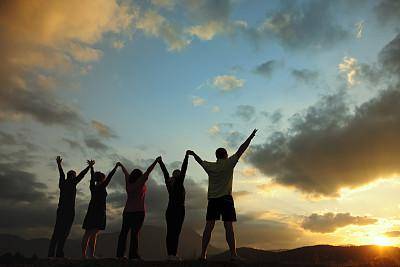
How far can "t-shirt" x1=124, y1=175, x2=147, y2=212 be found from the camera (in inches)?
462

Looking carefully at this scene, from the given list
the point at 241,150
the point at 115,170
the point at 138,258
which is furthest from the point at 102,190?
the point at 241,150

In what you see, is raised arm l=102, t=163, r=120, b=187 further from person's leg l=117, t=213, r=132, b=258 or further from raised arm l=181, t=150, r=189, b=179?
raised arm l=181, t=150, r=189, b=179

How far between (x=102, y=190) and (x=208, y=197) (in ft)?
13.6

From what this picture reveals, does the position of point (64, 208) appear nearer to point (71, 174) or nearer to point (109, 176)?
point (71, 174)

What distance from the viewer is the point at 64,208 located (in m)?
13.4

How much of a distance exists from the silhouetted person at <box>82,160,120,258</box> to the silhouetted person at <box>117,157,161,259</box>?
921 millimetres

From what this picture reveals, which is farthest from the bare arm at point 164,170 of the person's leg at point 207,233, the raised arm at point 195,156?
the person's leg at point 207,233

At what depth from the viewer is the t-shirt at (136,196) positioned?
462 inches

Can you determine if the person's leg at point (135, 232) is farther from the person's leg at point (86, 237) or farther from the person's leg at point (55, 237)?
the person's leg at point (55, 237)

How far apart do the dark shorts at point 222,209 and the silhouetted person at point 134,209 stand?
2.33m

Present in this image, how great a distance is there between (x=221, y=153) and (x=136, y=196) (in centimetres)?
299

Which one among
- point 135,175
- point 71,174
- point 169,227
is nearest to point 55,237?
point 71,174

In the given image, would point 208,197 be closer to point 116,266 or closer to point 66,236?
point 116,266

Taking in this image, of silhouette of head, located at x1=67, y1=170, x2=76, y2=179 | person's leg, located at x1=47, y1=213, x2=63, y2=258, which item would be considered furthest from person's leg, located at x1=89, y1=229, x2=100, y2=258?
silhouette of head, located at x1=67, y1=170, x2=76, y2=179
